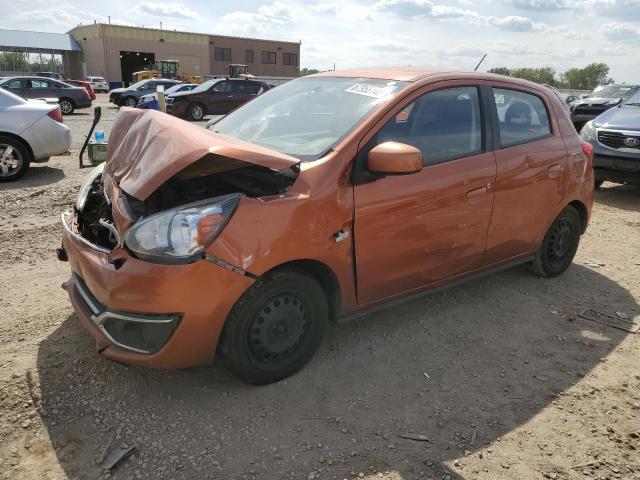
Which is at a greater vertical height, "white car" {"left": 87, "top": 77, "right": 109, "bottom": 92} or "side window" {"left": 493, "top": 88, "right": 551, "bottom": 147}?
"side window" {"left": 493, "top": 88, "right": 551, "bottom": 147}

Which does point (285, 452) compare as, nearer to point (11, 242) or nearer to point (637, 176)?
point (11, 242)

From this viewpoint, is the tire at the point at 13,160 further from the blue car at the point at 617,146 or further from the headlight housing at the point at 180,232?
the blue car at the point at 617,146

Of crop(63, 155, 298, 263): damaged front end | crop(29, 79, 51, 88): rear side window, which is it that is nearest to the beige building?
crop(29, 79, 51, 88): rear side window

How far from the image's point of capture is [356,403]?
273 cm

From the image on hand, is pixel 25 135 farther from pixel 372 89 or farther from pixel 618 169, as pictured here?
pixel 618 169

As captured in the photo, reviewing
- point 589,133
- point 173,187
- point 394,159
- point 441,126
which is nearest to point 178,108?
point 589,133

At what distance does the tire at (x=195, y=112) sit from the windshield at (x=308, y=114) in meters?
15.9

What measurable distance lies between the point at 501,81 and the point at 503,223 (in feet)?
3.51

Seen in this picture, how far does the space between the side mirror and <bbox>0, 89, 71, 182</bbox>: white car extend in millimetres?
6799

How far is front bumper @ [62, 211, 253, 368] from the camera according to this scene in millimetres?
2334

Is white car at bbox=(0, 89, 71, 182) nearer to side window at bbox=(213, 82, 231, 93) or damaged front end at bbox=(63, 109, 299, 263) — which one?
damaged front end at bbox=(63, 109, 299, 263)

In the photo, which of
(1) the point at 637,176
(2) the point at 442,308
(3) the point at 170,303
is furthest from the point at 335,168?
(1) the point at 637,176

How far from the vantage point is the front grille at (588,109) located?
1533 cm

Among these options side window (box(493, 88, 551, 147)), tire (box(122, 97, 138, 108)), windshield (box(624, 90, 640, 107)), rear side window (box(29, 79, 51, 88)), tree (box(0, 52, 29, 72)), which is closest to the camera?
side window (box(493, 88, 551, 147))
